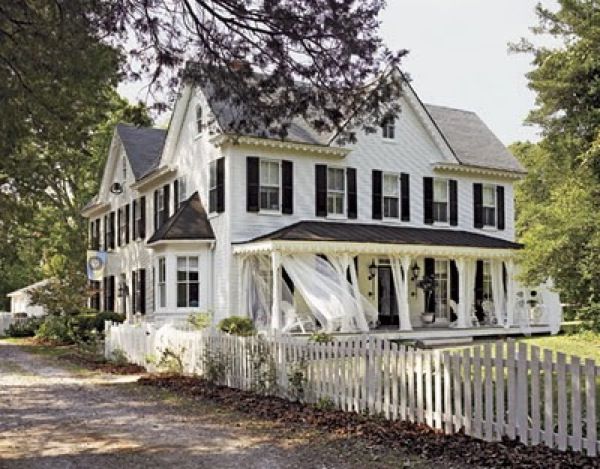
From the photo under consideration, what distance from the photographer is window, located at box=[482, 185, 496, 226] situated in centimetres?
2706

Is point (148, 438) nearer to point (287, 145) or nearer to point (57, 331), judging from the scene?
point (287, 145)

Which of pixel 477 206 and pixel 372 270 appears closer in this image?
pixel 372 270

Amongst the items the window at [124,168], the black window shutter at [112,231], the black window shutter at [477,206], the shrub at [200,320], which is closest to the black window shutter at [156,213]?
the window at [124,168]

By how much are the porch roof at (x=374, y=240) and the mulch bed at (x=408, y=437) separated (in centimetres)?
939

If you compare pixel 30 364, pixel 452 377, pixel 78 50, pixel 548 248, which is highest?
pixel 78 50

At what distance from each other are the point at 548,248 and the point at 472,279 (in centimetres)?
569

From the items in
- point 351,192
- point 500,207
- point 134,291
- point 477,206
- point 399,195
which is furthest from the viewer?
point 134,291

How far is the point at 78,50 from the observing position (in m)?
9.44

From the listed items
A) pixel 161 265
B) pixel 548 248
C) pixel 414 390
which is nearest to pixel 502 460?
pixel 414 390

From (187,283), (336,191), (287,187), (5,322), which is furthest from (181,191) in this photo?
(5,322)

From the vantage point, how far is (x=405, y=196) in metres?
25.0

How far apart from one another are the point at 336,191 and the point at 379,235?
2.22 meters

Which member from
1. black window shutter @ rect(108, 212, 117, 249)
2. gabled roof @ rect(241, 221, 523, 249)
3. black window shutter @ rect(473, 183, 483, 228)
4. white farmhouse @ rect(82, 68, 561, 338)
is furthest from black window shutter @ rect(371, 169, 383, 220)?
black window shutter @ rect(108, 212, 117, 249)

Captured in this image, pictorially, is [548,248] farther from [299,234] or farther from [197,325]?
[197,325]
